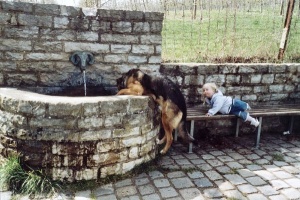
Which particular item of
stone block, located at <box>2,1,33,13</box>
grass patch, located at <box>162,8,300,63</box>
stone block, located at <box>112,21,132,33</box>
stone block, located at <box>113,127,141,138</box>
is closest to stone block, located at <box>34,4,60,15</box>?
stone block, located at <box>2,1,33,13</box>

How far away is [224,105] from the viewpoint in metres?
5.12

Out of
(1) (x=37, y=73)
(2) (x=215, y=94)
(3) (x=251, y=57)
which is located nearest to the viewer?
(1) (x=37, y=73)

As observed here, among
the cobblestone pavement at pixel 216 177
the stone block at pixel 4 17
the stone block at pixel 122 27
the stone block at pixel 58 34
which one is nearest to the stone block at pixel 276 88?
the cobblestone pavement at pixel 216 177

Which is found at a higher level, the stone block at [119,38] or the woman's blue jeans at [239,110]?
the stone block at [119,38]

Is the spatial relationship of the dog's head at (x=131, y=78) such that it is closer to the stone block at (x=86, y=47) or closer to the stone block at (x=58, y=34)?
the stone block at (x=86, y=47)

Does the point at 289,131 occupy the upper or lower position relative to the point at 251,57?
lower

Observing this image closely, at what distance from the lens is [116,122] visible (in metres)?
3.77

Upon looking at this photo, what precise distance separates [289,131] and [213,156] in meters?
2.34

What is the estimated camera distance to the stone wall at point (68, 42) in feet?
15.0

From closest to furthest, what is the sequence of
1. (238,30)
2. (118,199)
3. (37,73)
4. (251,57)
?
(118,199) < (37,73) < (251,57) < (238,30)

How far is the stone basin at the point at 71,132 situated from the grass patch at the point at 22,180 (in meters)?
0.11

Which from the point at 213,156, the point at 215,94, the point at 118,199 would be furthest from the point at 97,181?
the point at 215,94

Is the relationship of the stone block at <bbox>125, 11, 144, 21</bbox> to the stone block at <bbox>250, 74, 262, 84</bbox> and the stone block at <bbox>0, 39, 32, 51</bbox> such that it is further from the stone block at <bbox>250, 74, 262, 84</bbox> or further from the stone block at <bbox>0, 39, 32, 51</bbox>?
the stone block at <bbox>250, 74, 262, 84</bbox>

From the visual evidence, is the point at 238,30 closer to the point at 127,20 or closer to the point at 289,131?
the point at 289,131
